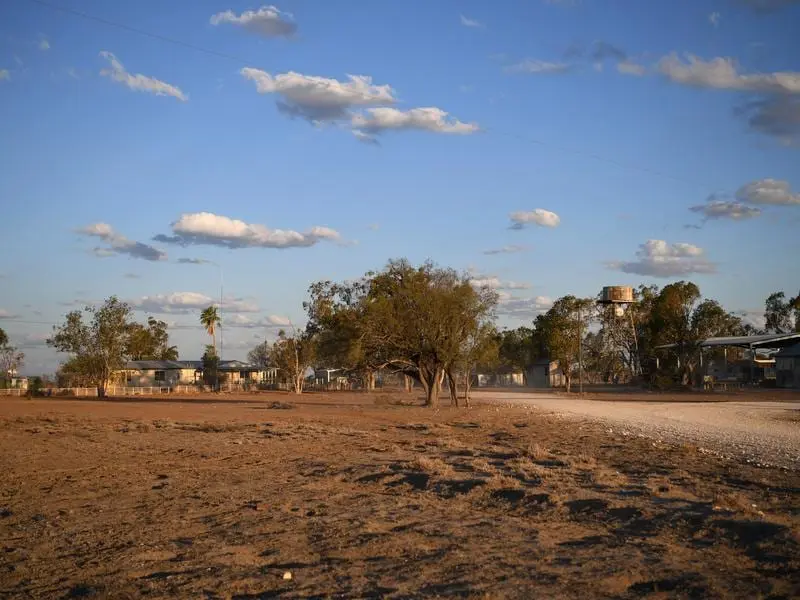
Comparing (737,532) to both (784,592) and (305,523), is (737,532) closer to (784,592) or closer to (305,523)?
(784,592)

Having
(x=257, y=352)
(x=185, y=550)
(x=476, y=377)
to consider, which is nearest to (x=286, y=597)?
(x=185, y=550)

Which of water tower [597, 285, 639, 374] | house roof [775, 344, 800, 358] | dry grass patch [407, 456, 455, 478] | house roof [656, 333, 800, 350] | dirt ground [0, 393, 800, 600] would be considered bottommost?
dirt ground [0, 393, 800, 600]

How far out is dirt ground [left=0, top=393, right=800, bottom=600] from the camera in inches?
321

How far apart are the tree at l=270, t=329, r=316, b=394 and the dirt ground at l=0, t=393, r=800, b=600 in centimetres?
7356

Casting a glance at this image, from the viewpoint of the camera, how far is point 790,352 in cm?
7650

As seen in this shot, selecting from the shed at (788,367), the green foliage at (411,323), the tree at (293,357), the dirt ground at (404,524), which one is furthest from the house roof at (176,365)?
the dirt ground at (404,524)

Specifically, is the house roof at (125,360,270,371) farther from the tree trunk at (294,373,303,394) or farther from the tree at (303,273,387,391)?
the tree at (303,273,387,391)

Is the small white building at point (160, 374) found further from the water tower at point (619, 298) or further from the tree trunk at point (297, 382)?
the water tower at point (619, 298)

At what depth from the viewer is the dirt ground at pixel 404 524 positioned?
8.15 metres

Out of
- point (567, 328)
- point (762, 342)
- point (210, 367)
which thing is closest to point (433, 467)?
point (762, 342)

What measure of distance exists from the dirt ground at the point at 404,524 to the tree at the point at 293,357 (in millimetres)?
73563

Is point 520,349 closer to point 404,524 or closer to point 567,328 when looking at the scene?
point 567,328

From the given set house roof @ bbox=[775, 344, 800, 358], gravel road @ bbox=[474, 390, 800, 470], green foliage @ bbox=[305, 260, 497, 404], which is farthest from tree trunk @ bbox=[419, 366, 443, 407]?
house roof @ bbox=[775, 344, 800, 358]

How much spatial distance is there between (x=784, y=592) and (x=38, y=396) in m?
80.9
